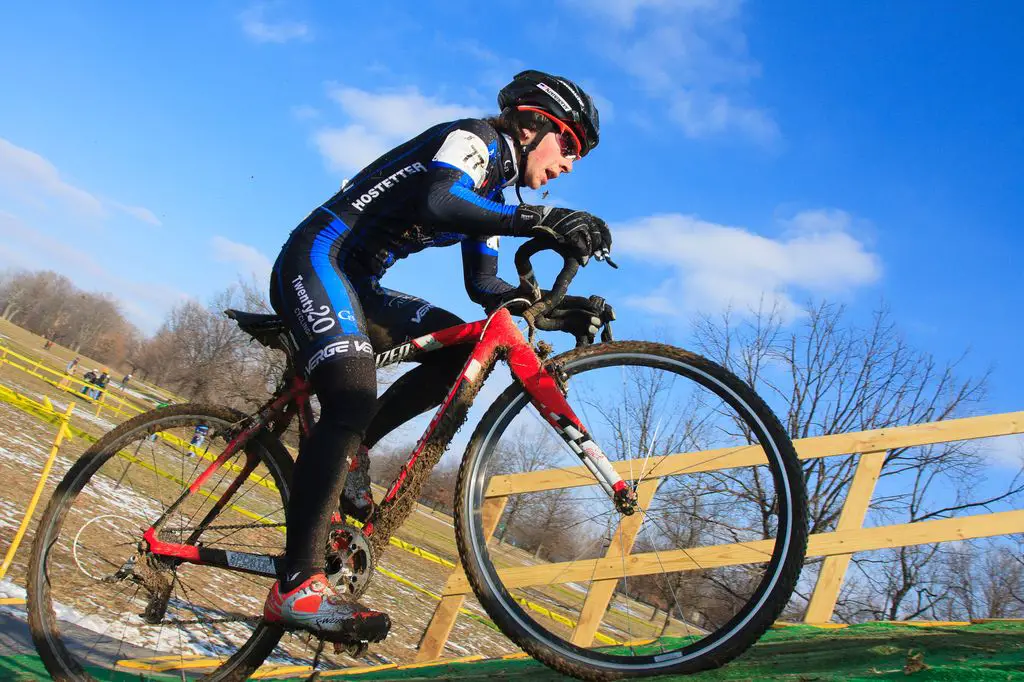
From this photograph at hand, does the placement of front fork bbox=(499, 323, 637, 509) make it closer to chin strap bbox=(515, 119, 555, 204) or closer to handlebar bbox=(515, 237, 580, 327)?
handlebar bbox=(515, 237, 580, 327)

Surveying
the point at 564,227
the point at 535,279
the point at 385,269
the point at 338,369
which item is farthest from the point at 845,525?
the point at 338,369

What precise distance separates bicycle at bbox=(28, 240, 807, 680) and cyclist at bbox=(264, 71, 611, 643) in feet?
0.54

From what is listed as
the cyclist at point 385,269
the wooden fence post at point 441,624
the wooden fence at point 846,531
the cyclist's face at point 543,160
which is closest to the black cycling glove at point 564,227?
the cyclist at point 385,269

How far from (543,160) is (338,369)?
1491mm

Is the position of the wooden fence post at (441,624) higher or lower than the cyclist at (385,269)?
lower

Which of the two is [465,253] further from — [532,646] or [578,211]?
[532,646]

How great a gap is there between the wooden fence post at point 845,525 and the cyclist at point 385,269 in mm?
2907

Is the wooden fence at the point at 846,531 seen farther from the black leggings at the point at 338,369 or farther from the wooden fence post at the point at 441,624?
the black leggings at the point at 338,369

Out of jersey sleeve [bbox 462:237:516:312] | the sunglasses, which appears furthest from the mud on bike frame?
the sunglasses

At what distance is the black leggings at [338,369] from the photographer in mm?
2879

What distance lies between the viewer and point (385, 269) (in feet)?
11.2

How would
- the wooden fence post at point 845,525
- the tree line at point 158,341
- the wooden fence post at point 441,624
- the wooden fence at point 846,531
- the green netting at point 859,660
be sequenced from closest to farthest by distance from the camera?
the green netting at point 859,660 < the wooden fence at point 846,531 < the wooden fence post at point 845,525 < the wooden fence post at point 441,624 < the tree line at point 158,341

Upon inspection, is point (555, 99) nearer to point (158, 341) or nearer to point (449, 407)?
point (449, 407)

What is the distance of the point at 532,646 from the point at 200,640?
14.7 ft
